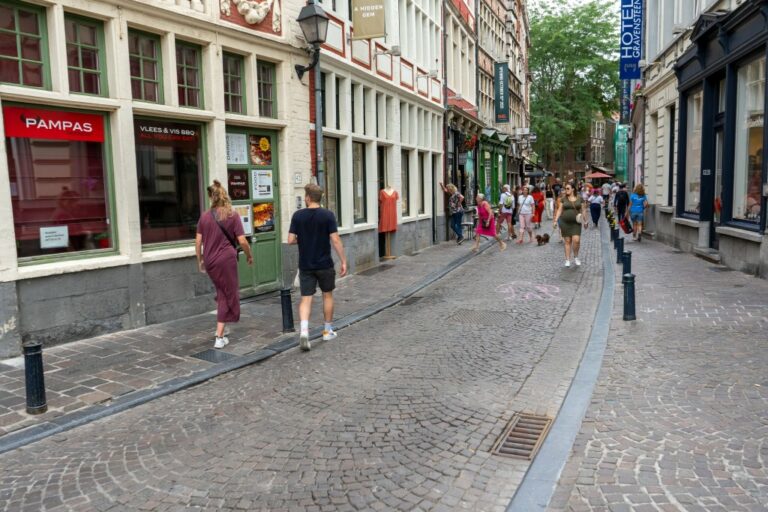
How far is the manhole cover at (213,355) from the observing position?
6.56 meters

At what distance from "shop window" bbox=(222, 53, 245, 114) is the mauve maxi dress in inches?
127

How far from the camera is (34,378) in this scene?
4.98 m

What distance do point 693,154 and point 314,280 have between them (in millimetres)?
12623

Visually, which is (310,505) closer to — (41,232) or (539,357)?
(539,357)

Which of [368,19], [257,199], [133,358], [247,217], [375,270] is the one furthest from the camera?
[375,270]

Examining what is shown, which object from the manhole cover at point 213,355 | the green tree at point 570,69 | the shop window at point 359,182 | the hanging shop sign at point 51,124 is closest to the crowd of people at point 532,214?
the shop window at point 359,182

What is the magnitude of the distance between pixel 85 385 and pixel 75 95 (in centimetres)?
348

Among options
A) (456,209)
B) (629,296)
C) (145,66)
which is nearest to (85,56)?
(145,66)

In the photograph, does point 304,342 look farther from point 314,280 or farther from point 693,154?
point 693,154

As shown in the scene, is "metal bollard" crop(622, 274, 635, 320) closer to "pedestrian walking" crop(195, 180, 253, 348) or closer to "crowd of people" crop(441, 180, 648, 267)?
"pedestrian walking" crop(195, 180, 253, 348)

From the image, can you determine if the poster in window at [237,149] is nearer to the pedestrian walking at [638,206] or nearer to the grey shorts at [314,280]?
the grey shorts at [314,280]

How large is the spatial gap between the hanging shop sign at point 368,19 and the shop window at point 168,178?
497cm

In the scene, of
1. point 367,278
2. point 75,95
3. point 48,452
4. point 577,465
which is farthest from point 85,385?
point 367,278

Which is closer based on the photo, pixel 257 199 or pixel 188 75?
pixel 188 75
